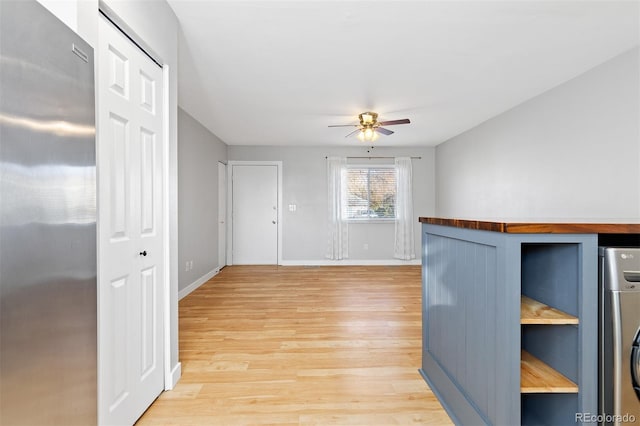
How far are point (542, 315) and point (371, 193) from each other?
199 inches

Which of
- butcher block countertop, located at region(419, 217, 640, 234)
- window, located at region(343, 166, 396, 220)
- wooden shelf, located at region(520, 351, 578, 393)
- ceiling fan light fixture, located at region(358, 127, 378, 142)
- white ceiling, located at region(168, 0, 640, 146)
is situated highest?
white ceiling, located at region(168, 0, 640, 146)

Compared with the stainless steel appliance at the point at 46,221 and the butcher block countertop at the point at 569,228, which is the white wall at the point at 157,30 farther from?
the butcher block countertop at the point at 569,228

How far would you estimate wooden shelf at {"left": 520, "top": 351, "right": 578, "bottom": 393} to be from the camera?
1169mm

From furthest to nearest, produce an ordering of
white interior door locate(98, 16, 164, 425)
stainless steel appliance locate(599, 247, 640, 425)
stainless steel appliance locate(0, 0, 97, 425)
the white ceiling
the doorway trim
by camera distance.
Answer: the doorway trim
the white ceiling
white interior door locate(98, 16, 164, 425)
stainless steel appliance locate(599, 247, 640, 425)
stainless steel appliance locate(0, 0, 97, 425)

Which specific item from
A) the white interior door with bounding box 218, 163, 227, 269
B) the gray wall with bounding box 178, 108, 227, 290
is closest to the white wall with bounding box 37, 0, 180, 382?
the gray wall with bounding box 178, 108, 227, 290

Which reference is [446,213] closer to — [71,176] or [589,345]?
[589,345]

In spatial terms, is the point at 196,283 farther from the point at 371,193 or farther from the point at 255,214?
the point at 371,193

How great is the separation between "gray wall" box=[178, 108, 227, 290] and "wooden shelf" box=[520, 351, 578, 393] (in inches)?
145

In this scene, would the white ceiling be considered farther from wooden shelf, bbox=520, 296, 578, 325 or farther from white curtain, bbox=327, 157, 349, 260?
white curtain, bbox=327, 157, 349, 260

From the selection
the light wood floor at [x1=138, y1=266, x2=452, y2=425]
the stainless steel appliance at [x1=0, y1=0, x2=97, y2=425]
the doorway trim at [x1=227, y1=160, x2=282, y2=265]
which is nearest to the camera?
the stainless steel appliance at [x1=0, y1=0, x2=97, y2=425]

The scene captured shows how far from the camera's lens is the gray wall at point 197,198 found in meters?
3.96

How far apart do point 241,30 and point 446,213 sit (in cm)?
488

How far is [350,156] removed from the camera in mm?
6133

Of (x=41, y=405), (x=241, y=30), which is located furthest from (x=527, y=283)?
(x=241, y=30)
